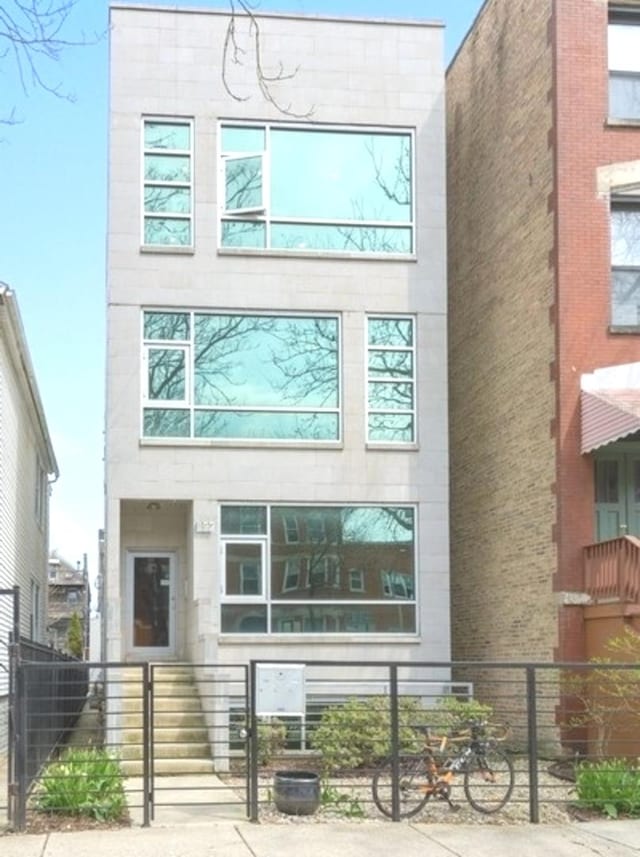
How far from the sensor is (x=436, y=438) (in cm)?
1877

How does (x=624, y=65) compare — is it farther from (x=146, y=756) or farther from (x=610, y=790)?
(x=146, y=756)

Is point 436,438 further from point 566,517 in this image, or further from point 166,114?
point 166,114

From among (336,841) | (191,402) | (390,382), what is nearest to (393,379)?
(390,382)

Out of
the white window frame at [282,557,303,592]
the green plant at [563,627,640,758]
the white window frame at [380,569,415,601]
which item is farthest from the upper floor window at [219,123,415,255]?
the green plant at [563,627,640,758]

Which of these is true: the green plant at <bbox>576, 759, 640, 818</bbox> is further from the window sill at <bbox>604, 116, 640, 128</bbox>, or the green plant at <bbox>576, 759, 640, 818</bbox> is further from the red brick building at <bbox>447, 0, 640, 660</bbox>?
the window sill at <bbox>604, 116, 640, 128</bbox>

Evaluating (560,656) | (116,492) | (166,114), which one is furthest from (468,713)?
(166,114)

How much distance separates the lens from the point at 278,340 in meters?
18.6

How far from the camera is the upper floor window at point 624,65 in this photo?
17734 mm

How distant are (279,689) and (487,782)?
2346 mm

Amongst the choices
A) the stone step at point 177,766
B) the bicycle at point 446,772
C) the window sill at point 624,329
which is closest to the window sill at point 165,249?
the window sill at point 624,329

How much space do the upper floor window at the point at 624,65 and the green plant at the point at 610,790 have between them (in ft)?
31.7

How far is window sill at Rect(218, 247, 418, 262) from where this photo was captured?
60.7ft

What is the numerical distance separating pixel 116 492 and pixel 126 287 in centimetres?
302

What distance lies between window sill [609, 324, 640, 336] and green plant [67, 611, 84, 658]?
3147cm
